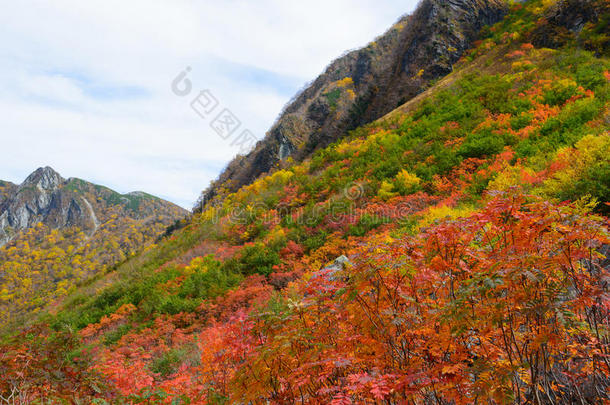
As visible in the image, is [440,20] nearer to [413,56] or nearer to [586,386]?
[413,56]

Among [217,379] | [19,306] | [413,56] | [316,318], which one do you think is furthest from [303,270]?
[19,306]

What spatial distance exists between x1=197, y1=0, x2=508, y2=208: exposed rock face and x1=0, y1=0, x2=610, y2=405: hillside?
164 cm

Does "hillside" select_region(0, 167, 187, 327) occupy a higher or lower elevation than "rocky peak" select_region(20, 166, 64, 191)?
lower

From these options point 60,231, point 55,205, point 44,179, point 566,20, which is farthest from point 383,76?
point 44,179

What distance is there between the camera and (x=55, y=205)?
139625 mm

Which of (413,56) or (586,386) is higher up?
(413,56)

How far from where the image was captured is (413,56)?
84.8 feet

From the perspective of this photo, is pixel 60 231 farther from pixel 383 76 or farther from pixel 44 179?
pixel 383 76

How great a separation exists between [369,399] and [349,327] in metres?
0.69

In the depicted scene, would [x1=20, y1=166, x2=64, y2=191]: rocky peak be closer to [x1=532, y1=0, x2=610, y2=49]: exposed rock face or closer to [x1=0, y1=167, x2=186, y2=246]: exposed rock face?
[x1=0, y1=167, x2=186, y2=246]: exposed rock face

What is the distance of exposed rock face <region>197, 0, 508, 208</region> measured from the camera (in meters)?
23.7

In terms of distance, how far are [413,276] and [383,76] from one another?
31793 mm

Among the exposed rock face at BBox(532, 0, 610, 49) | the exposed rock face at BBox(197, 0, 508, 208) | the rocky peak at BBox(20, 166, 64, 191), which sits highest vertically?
the rocky peak at BBox(20, 166, 64, 191)

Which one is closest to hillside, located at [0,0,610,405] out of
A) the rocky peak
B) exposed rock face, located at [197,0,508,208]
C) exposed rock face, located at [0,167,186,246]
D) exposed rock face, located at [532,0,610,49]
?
exposed rock face, located at [532,0,610,49]
